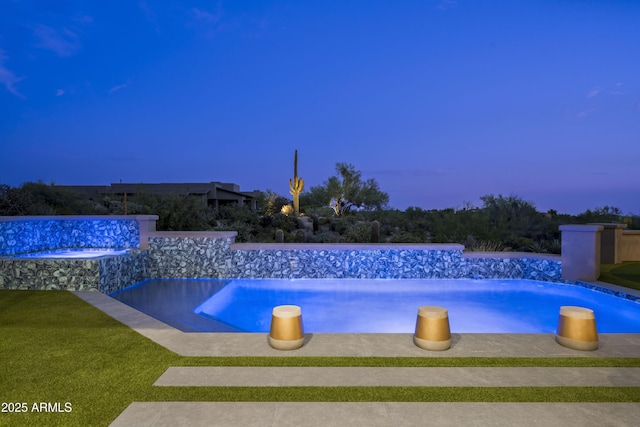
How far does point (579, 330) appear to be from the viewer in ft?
13.1

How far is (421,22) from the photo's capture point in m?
15.6

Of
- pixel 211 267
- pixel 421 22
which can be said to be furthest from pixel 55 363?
pixel 421 22

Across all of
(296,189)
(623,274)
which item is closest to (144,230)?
(623,274)

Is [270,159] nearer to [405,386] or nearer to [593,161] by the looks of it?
[593,161]

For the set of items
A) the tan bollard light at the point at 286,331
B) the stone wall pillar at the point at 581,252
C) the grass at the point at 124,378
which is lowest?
the grass at the point at 124,378

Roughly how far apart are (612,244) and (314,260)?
813 cm

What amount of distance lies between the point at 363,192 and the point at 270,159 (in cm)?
811

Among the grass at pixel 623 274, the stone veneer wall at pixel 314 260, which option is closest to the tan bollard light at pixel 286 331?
the stone veneer wall at pixel 314 260

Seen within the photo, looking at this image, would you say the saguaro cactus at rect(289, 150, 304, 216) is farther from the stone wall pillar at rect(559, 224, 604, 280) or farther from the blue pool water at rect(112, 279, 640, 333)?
the stone wall pillar at rect(559, 224, 604, 280)

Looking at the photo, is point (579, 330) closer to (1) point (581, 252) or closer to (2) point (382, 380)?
(2) point (382, 380)

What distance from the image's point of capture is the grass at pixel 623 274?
7953 mm

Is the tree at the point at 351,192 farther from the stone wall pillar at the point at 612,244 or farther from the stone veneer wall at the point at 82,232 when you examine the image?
the stone veneer wall at the point at 82,232

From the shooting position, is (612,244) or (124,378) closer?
(124,378)

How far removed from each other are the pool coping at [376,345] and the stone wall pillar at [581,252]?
443 centimetres
